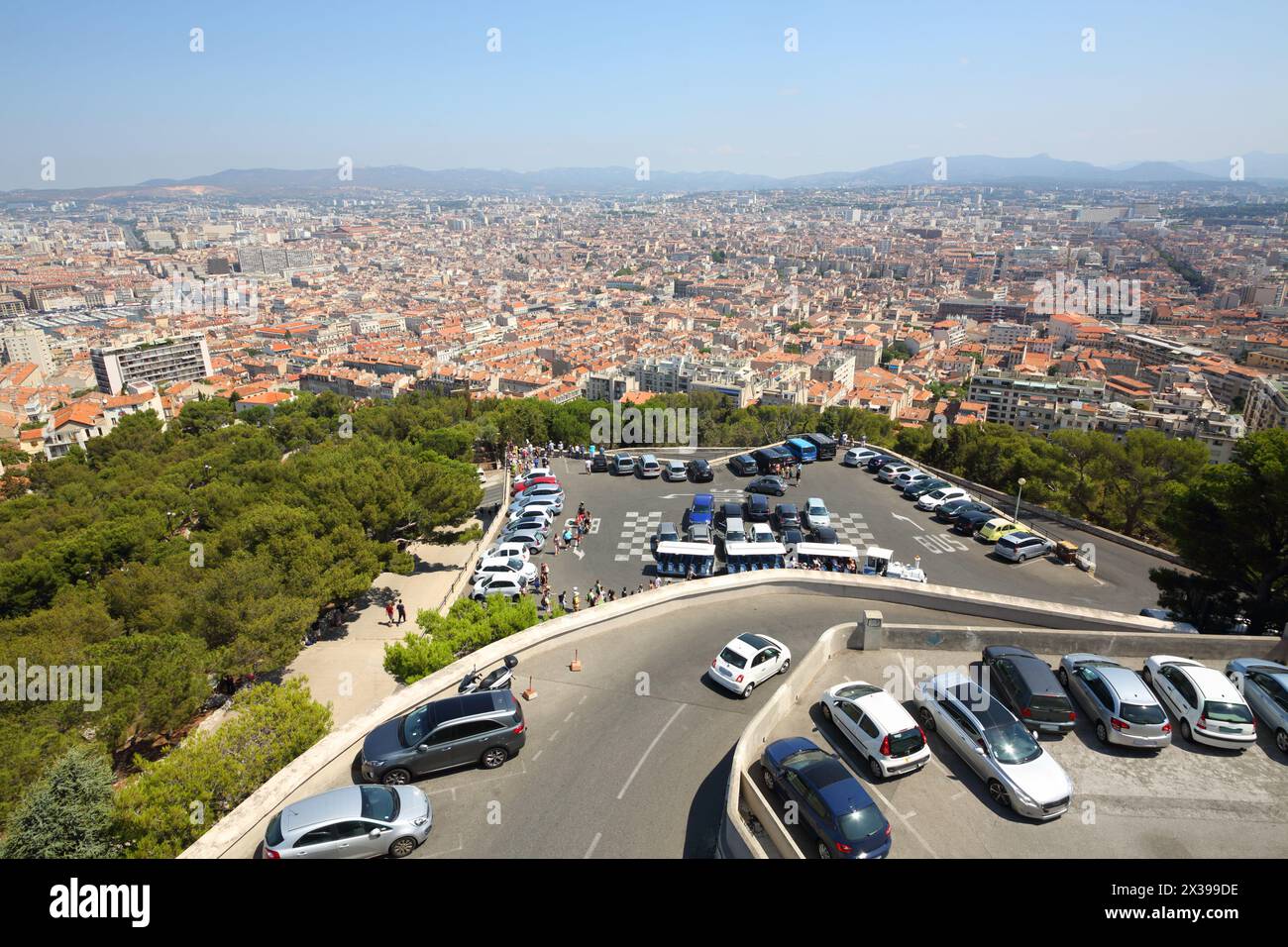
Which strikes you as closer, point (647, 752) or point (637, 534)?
point (647, 752)

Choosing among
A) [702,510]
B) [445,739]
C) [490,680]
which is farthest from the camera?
[702,510]

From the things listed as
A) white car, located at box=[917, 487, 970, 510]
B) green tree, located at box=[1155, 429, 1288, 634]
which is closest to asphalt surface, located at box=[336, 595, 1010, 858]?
green tree, located at box=[1155, 429, 1288, 634]

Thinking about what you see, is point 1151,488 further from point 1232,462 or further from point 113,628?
point 113,628

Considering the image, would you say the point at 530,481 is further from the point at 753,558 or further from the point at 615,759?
the point at 615,759

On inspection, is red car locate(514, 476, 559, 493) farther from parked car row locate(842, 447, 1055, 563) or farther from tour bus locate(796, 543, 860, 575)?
parked car row locate(842, 447, 1055, 563)

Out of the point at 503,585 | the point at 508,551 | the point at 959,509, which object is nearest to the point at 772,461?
the point at 959,509

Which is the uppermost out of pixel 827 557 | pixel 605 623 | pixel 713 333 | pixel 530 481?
pixel 713 333
